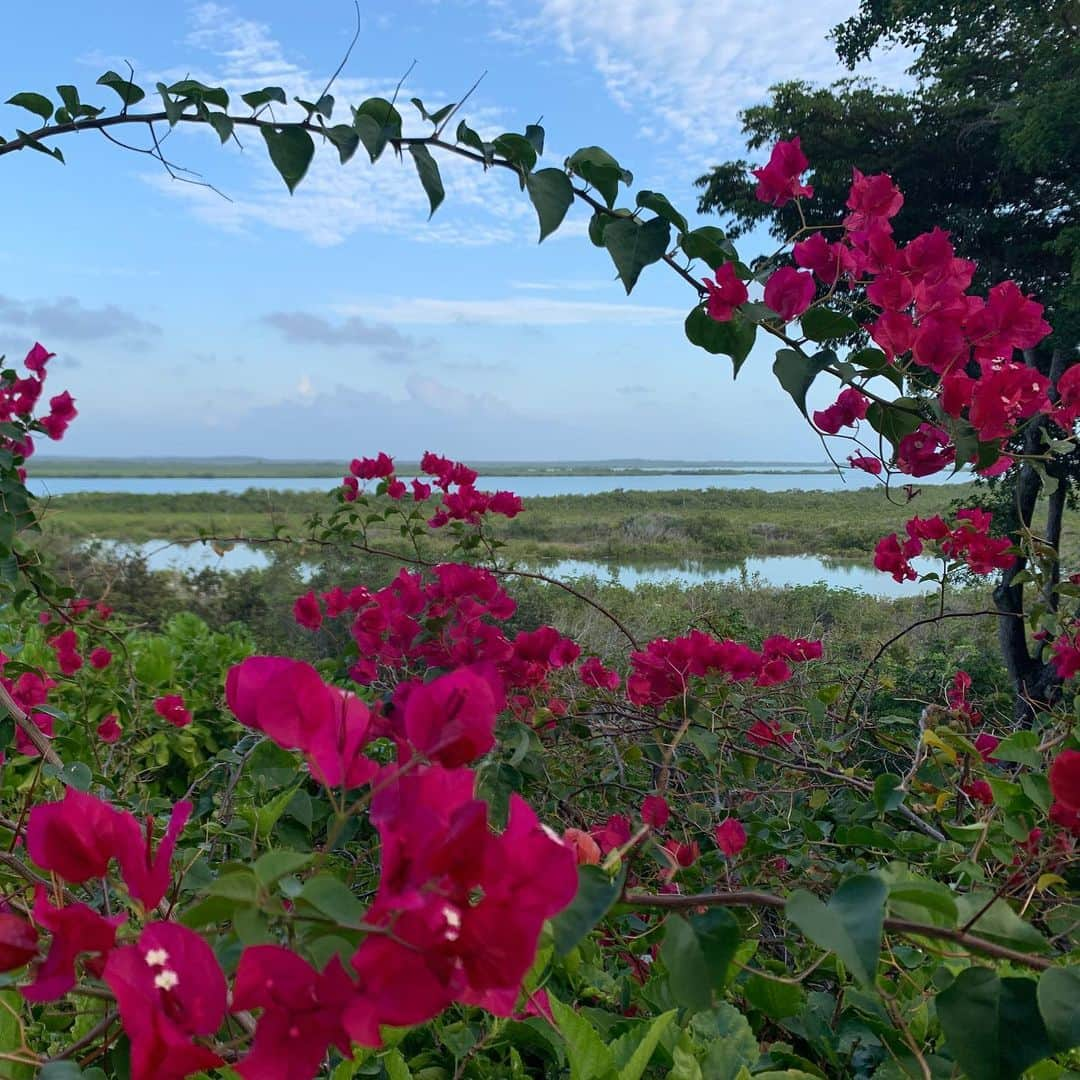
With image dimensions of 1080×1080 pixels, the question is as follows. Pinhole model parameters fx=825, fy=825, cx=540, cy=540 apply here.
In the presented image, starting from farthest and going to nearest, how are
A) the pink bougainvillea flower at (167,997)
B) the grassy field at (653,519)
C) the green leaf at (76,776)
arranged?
the grassy field at (653,519)
the green leaf at (76,776)
the pink bougainvillea flower at (167,997)

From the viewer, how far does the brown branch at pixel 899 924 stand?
310mm

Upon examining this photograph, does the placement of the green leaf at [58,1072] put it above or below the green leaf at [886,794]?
below

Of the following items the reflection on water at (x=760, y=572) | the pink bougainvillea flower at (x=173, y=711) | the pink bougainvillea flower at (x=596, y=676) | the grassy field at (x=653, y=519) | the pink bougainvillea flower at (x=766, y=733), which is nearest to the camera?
the pink bougainvillea flower at (x=766, y=733)

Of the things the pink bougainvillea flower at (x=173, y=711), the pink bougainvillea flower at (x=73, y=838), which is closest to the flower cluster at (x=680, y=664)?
the pink bougainvillea flower at (x=73, y=838)

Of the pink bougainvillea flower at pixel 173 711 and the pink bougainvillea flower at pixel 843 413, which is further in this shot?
the pink bougainvillea flower at pixel 173 711

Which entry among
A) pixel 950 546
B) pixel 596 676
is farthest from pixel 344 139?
pixel 950 546

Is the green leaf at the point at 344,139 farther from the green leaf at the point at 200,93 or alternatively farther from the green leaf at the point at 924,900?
the green leaf at the point at 924,900

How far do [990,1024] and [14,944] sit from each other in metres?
0.38

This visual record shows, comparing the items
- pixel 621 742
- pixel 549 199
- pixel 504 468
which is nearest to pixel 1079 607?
pixel 621 742

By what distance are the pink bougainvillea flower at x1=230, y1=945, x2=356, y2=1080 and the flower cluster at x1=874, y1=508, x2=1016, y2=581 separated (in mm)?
1624

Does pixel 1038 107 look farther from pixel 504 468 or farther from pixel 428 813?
pixel 504 468

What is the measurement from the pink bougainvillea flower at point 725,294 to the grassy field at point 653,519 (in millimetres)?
7649

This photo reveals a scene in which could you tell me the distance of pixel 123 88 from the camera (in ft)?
2.76

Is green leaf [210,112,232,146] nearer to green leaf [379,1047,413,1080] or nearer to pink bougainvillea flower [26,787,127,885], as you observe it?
pink bougainvillea flower [26,787,127,885]
